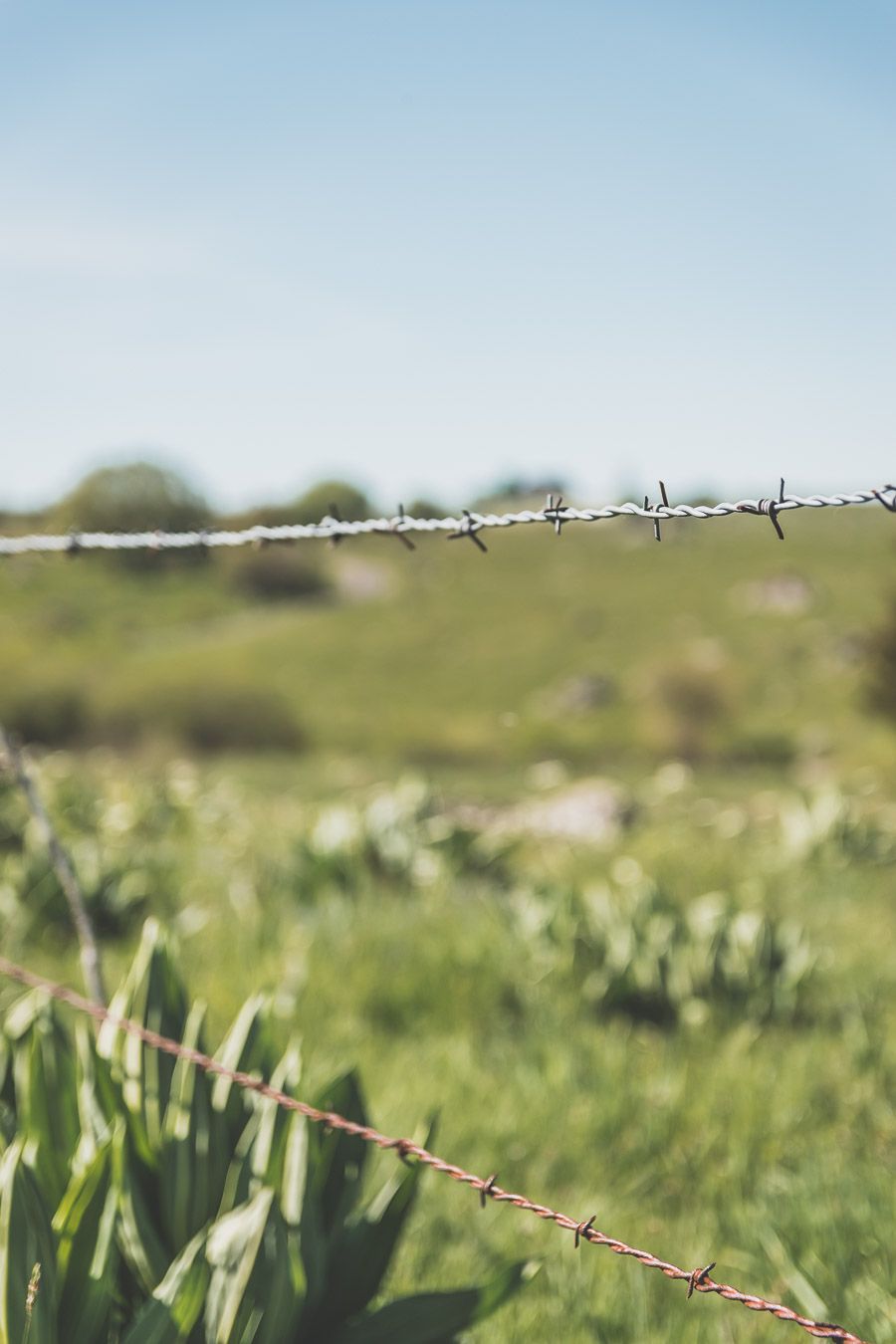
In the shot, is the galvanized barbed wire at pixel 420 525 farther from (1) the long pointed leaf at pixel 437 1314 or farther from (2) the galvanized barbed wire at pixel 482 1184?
(1) the long pointed leaf at pixel 437 1314

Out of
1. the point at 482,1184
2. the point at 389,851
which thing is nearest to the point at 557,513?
the point at 482,1184

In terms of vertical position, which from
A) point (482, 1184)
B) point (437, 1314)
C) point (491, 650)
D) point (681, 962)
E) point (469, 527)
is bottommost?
point (491, 650)

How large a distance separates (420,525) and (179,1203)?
1.22 metres

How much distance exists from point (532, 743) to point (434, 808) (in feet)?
73.7

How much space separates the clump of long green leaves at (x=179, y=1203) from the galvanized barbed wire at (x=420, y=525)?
81 cm

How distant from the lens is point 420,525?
5.86 ft

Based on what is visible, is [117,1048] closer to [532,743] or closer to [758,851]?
[758,851]

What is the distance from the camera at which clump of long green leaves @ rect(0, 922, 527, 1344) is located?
5.08 ft

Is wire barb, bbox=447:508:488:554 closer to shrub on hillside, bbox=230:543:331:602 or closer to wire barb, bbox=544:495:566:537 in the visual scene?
wire barb, bbox=544:495:566:537

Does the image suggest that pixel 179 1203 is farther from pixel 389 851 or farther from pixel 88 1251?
pixel 389 851

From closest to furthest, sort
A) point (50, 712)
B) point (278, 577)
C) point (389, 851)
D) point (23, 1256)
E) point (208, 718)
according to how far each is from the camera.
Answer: point (23, 1256) → point (389, 851) → point (50, 712) → point (208, 718) → point (278, 577)

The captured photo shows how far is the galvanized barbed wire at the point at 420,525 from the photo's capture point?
131 cm

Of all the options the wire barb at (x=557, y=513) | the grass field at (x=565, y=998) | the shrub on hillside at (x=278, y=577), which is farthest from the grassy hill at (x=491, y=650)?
the wire barb at (x=557, y=513)

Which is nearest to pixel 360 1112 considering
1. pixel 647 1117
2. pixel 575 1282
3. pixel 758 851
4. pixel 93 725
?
pixel 575 1282
